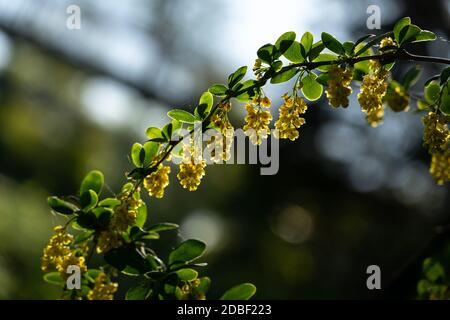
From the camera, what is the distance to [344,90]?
4.06 ft

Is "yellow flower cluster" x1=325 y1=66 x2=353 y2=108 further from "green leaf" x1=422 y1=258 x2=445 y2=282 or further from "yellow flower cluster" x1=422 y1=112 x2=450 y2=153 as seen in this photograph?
"green leaf" x1=422 y1=258 x2=445 y2=282

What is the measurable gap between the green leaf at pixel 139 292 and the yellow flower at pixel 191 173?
0.26 metres

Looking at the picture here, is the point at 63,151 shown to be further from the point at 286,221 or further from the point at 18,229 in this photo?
the point at 286,221

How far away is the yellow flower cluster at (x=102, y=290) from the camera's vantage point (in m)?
1.36

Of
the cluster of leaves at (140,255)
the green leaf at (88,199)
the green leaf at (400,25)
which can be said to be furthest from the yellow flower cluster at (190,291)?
the green leaf at (400,25)

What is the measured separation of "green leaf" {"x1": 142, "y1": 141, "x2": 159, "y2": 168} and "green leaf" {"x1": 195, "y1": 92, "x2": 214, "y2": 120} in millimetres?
134

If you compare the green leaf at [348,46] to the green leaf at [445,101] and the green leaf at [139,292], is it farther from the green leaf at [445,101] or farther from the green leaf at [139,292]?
the green leaf at [139,292]

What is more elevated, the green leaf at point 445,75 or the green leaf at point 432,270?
the green leaf at point 445,75

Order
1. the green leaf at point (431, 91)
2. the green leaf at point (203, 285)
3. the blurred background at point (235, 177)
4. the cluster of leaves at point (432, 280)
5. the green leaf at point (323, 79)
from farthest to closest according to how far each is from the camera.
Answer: the blurred background at point (235, 177) < the cluster of leaves at point (432, 280) < the green leaf at point (431, 91) < the green leaf at point (203, 285) < the green leaf at point (323, 79)

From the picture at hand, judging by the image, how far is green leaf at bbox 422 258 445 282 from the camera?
5.39 ft

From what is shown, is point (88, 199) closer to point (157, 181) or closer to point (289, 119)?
point (157, 181)

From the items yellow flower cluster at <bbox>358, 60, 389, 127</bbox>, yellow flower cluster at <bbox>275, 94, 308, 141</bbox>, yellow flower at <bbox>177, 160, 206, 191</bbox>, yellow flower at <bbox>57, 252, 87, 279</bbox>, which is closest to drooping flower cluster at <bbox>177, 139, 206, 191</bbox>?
yellow flower at <bbox>177, 160, 206, 191</bbox>
